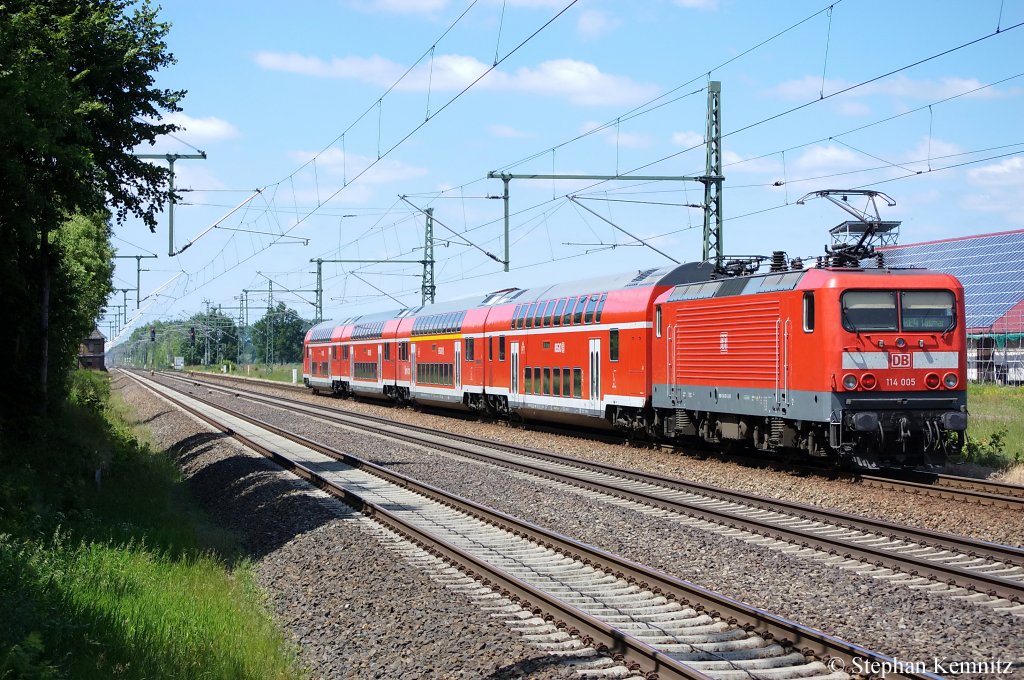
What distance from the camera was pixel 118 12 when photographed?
20484mm

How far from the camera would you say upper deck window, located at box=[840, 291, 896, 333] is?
17328 millimetres

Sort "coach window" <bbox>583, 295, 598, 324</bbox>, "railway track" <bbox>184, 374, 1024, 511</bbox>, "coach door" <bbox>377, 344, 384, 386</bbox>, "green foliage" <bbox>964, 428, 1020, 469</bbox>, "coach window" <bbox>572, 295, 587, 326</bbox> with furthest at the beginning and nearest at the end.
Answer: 1. "coach door" <bbox>377, 344, 384, 386</bbox>
2. "coach window" <bbox>572, 295, 587, 326</bbox>
3. "coach window" <bbox>583, 295, 598, 324</bbox>
4. "green foliage" <bbox>964, 428, 1020, 469</bbox>
5. "railway track" <bbox>184, 374, 1024, 511</bbox>

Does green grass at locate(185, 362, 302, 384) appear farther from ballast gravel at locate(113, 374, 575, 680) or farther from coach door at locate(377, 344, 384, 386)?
ballast gravel at locate(113, 374, 575, 680)

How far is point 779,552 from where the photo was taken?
12172mm

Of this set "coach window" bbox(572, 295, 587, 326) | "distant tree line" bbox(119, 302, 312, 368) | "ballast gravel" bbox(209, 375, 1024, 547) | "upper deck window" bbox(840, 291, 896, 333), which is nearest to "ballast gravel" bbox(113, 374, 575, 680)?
"ballast gravel" bbox(209, 375, 1024, 547)

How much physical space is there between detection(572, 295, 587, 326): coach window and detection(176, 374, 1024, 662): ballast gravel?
415 centimetres

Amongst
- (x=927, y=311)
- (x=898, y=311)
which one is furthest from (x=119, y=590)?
(x=927, y=311)

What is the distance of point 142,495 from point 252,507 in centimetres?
239

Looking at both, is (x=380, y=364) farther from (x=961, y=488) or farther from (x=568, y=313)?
(x=961, y=488)

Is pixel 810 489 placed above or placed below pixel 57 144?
below

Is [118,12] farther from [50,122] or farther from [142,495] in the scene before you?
[142,495]

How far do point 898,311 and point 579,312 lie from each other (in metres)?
10.7

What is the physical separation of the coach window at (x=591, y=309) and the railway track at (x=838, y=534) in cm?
564

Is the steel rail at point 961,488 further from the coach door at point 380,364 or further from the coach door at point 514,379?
the coach door at point 380,364
